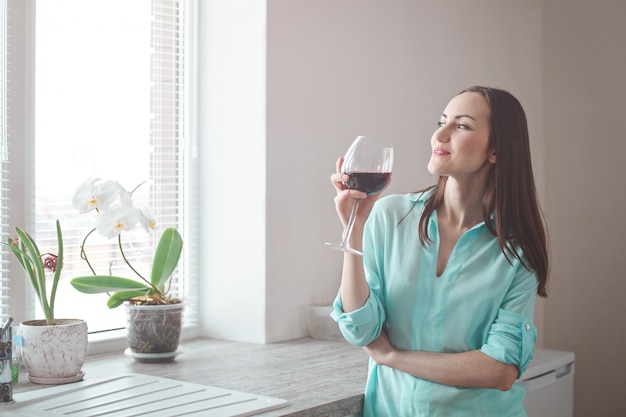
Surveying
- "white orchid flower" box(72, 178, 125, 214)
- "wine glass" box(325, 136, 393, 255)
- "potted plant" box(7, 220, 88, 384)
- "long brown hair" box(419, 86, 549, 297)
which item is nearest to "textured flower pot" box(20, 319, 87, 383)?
"potted plant" box(7, 220, 88, 384)

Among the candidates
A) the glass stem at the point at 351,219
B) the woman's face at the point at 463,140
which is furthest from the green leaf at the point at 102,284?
the woman's face at the point at 463,140

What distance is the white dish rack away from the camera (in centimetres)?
178

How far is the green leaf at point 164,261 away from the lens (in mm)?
2398

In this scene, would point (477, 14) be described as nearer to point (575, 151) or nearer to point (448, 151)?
point (575, 151)

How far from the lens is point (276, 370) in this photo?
88.0 inches

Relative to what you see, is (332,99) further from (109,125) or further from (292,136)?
(109,125)

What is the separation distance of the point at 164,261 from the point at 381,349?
761mm

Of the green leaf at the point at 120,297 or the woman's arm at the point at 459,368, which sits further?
the green leaf at the point at 120,297

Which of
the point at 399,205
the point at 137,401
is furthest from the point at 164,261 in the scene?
the point at 399,205

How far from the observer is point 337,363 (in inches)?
92.0

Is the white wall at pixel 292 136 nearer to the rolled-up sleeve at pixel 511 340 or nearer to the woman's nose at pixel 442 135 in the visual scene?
the woman's nose at pixel 442 135

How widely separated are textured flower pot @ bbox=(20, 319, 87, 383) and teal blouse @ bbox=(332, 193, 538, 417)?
0.66m

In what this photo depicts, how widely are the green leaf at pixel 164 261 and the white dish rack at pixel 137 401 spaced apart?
366 mm

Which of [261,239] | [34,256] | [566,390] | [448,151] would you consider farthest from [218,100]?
[566,390]
